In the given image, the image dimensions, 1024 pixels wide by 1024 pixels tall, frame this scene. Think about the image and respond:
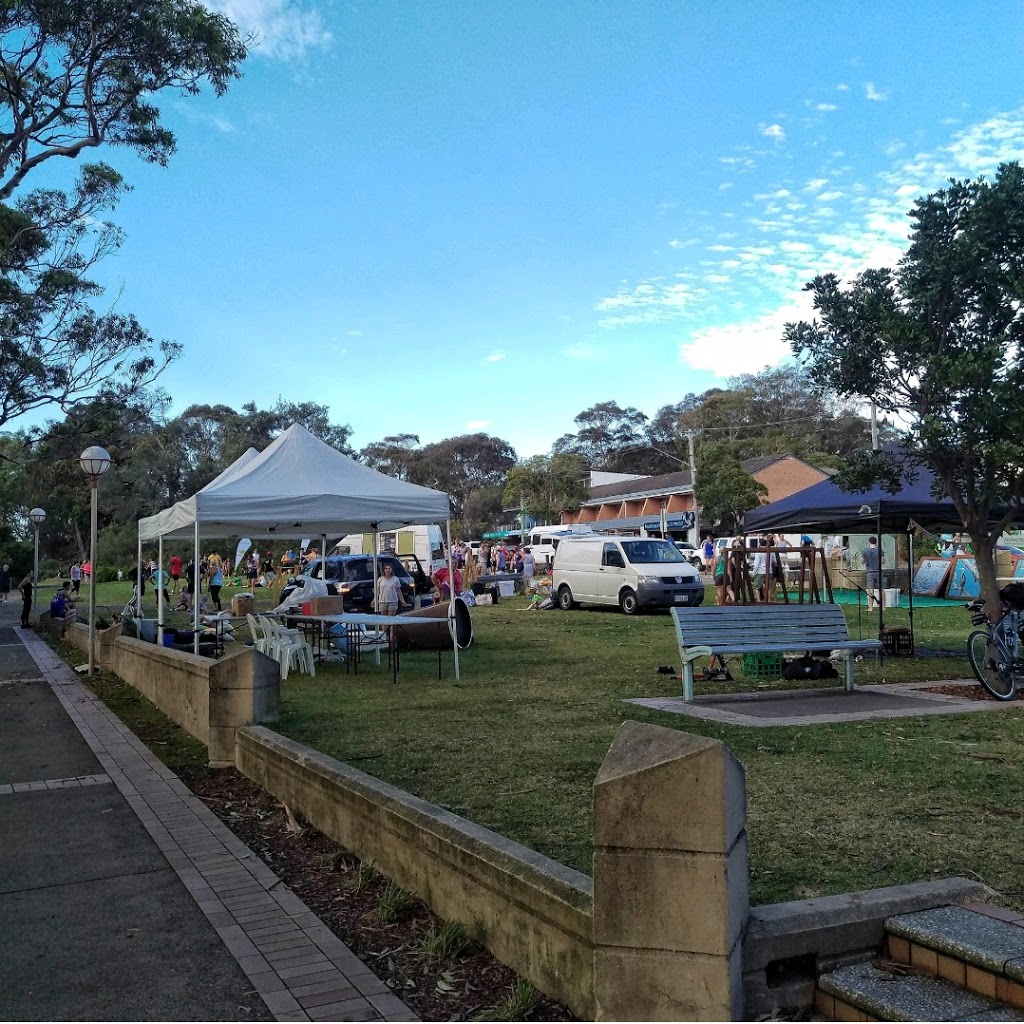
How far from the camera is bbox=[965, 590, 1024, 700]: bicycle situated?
29.4ft

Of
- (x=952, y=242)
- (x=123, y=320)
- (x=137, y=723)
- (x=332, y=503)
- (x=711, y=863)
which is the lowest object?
(x=137, y=723)

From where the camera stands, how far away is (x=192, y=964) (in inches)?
151

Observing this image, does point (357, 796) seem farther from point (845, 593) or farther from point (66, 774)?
point (845, 593)

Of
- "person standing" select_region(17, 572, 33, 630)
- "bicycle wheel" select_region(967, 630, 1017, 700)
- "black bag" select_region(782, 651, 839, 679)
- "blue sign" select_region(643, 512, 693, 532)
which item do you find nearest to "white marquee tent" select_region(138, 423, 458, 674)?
"black bag" select_region(782, 651, 839, 679)

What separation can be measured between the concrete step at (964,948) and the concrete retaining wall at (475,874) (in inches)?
41.4

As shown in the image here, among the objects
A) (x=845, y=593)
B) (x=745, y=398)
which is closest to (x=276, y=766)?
(x=845, y=593)

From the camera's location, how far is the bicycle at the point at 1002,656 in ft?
29.4

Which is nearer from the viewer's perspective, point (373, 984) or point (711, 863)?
point (711, 863)

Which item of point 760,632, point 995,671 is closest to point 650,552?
point 760,632

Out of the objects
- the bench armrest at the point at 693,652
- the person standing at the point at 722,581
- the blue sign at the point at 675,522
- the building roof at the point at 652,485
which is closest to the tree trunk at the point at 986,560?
the bench armrest at the point at 693,652

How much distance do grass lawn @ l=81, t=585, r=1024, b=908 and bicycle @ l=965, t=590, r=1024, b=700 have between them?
2.78ft

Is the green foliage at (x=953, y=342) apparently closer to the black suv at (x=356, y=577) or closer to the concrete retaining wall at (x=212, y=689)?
the concrete retaining wall at (x=212, y=689)

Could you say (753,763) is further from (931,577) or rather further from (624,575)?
(931,577)

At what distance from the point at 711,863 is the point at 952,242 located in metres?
8.54
